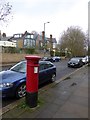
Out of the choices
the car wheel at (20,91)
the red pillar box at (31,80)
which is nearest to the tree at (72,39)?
the car wheel at (20,91)

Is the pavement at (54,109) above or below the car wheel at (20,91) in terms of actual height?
below

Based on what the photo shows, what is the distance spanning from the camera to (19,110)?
20.5ft

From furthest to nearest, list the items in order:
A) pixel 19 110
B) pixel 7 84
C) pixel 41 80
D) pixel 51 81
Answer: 1. pixel 51 81
2. pixel 41 80
3. pixel 7 84
4. pixel 19 110

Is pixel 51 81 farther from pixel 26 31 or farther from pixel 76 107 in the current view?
pixel 26 31

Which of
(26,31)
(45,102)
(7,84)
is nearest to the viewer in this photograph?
(45,102)

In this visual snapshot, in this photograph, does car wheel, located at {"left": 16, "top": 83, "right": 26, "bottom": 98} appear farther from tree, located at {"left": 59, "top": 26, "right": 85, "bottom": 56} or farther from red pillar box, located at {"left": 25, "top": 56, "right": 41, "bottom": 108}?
tree, located at {"left": 59, "top": 26, "right": 85, "bottom": 56}

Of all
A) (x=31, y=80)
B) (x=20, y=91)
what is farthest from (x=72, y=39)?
(x=31, y=80)

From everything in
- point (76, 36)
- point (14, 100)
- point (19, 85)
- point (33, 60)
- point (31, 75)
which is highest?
point (76, 36)

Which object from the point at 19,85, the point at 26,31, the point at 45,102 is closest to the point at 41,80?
the point at 19,85

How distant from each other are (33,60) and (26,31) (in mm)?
78464

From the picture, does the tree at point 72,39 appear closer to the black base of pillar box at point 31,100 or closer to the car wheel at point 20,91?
the car wheel at point 20,91

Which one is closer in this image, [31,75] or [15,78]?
[31,75]

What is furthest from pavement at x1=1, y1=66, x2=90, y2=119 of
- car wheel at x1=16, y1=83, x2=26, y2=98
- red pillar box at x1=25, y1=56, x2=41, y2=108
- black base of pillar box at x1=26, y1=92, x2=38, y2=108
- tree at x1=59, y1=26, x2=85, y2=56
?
tree at x1=59, y1=26, x2=85, y2=56

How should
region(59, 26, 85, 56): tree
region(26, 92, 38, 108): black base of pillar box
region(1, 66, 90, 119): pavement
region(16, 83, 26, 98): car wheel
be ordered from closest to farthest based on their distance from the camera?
region(1, 66, 90, 119): pavement, region(26, 92, 38, 108): black base of pillar box, region(16, 83, 26, 98): car wheel, region(59, 26, 85, 56): tree
